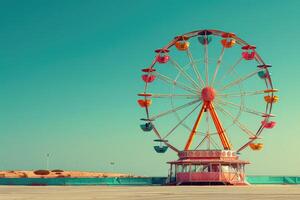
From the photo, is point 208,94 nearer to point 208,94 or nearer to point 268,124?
point 208,94

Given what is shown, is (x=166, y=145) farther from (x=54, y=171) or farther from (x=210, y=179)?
(x=54, y=171)

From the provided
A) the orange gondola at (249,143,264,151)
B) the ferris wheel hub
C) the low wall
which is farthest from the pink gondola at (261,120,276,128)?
the low wall

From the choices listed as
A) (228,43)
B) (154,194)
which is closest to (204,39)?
(228,43)

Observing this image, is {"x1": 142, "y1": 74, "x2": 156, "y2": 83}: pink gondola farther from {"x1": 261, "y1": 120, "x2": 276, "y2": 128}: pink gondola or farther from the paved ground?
the paved ground

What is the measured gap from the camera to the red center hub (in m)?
76.6

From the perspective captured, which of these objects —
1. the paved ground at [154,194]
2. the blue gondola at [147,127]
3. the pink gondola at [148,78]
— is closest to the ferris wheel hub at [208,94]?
the pink gondola at [148,78]

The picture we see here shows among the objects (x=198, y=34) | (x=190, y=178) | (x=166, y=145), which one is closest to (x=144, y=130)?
(x=166, y=145)

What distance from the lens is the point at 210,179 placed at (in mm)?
74062

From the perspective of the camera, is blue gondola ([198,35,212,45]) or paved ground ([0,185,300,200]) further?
blue gondola ([198,35,212,45])

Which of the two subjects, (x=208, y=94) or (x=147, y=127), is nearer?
(x=208, y=94)

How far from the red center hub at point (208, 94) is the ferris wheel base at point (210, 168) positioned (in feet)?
25.2

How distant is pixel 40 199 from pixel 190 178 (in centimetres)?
4540

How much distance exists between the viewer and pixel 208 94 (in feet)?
251

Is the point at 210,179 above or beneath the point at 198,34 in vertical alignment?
beneath
